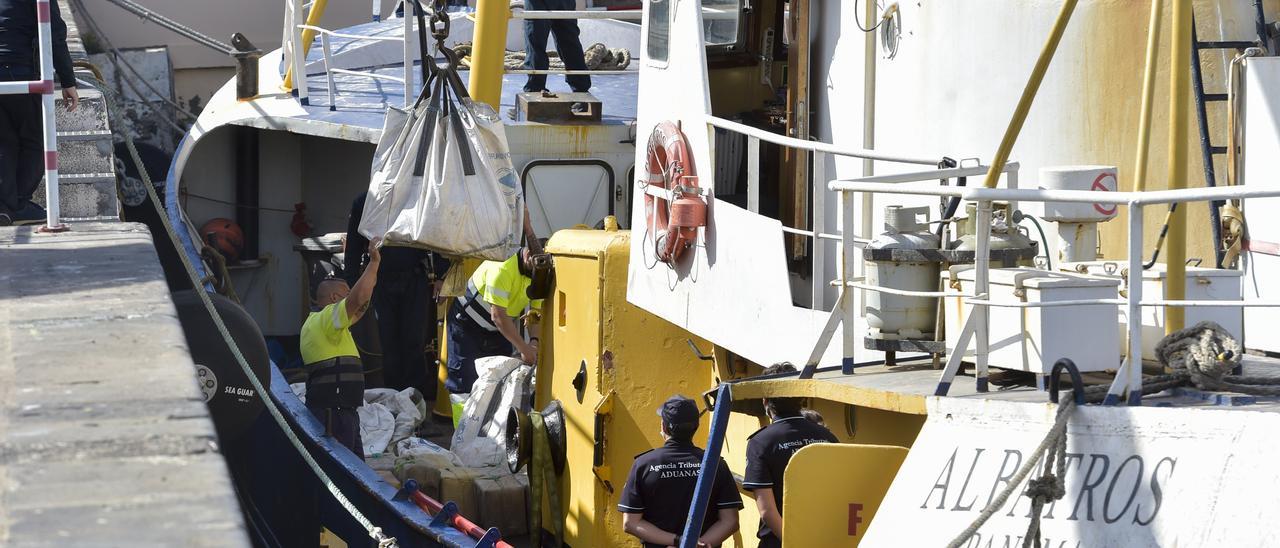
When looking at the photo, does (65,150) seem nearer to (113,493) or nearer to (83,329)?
(83,329)

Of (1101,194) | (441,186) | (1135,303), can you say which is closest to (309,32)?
(441,186)

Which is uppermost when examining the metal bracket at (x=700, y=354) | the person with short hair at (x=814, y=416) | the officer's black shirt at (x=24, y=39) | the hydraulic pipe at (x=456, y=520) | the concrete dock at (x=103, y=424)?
the officer's black shirt at (x=24, y=39)

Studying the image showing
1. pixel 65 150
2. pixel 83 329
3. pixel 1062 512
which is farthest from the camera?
pixel 65 150

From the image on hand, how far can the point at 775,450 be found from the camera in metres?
5.75

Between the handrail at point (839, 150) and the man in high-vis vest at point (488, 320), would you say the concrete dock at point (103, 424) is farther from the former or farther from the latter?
the man in high-vis vest at point (488, 320)

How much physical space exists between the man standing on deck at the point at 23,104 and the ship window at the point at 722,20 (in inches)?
134

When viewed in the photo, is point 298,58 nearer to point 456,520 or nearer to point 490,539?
point 456,520

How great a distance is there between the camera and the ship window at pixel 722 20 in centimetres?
765

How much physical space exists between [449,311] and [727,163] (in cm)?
214

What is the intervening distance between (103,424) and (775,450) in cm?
280

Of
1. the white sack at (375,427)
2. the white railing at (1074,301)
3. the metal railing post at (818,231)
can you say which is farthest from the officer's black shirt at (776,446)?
the white sack at (375,427)

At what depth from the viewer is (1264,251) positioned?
18.4 feet

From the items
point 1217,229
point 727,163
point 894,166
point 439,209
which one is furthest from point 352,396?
point 1217,229

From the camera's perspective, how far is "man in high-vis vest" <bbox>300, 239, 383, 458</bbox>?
8789 millimetres
